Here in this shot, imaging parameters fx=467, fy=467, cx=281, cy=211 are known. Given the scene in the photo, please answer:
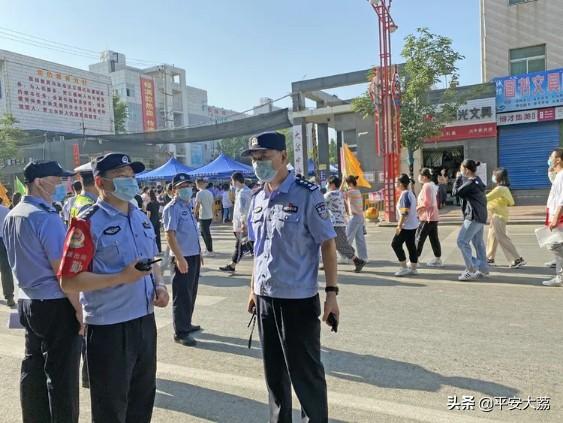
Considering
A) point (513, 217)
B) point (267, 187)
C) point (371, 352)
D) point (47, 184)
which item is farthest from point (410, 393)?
point (513, 217)

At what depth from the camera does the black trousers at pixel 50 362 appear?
9.41ft

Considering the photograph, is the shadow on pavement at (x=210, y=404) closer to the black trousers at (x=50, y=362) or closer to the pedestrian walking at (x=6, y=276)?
the black trousers at (x=50, y=362)

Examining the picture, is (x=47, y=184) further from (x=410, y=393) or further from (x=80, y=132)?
(x=80, y=132)

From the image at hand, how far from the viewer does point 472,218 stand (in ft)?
23.3

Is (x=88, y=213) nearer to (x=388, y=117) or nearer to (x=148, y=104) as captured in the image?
(x=388, y=117)

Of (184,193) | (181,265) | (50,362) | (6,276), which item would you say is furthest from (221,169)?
(50,362)

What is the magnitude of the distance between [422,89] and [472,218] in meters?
9.80

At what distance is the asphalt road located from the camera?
132 inches

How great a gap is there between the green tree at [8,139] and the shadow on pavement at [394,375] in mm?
28636

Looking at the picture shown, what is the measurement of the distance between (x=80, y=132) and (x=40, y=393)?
135 ft

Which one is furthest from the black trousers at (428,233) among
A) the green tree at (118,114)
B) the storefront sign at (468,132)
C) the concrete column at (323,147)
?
the green tree at (118,114)

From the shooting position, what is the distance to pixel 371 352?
4.39 meters

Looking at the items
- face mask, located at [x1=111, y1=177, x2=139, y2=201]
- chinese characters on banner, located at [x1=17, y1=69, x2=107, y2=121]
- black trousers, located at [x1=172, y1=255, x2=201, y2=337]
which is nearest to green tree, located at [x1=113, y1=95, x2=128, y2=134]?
chinese characters on banner, located at [x1=17, y1=69, x2=107, y2=121]

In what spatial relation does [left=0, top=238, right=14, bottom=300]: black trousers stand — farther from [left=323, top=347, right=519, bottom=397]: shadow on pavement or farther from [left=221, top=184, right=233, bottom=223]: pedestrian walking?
[left=221, top=184, right=233, bottom=223]: pedestrian walking
